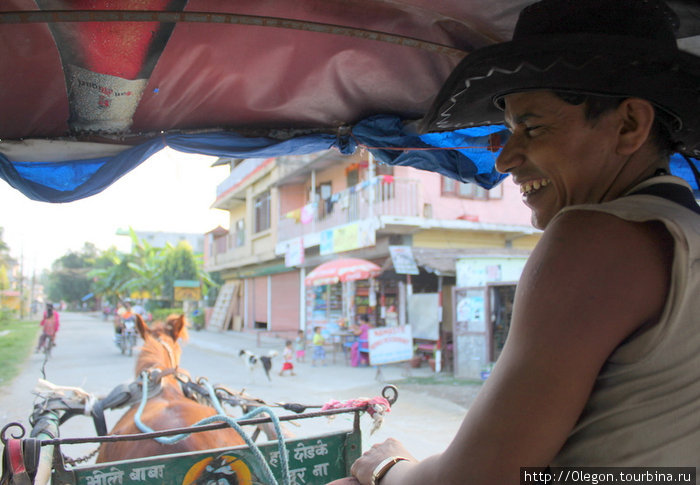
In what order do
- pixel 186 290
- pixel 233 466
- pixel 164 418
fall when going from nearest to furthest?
pixel 233 466 → pixel 164 418 → pixel 186 290

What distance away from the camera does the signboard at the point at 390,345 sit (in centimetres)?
1252

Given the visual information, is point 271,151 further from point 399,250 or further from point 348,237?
point 348,237

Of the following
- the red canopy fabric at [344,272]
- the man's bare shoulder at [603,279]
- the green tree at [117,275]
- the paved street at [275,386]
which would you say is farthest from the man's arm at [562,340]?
the green tree at [117,275]

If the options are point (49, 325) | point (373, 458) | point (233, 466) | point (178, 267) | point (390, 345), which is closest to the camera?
point (373, 458)

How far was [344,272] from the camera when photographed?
1412cm

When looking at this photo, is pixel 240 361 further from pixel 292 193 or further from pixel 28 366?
pixel 292 193

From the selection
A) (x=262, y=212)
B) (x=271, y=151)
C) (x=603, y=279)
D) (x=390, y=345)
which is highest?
(x=262, y=212)

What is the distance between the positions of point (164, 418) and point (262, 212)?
23.2 m

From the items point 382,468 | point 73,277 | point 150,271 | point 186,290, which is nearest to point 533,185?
point 382,468

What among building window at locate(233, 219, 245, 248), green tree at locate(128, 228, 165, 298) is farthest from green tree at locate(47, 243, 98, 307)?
building window at locate(233, 219, 245, 248)

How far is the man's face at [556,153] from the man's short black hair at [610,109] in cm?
1

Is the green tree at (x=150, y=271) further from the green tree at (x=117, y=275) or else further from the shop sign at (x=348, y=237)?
the shop sign at (x=348, y=237)

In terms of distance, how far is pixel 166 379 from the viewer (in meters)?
4.08

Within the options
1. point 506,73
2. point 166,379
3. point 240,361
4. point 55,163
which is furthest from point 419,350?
point 506,73
